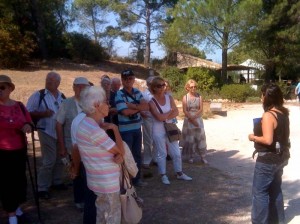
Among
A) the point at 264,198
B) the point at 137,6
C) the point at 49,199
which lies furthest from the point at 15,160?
the point at 137,6

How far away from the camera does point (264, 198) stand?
12.4 ft

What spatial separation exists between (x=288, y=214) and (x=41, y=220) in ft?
9.47

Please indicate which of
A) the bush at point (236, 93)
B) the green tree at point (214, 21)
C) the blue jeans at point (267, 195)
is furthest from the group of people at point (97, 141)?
the green tree at point (214, 21)

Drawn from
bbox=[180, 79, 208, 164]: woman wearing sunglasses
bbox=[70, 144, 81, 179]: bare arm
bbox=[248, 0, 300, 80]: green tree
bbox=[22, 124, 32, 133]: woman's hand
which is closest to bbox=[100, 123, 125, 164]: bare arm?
bbox=[70, 144, 81, 179]: bare arm

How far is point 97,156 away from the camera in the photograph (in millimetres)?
2916

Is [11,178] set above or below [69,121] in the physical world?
below

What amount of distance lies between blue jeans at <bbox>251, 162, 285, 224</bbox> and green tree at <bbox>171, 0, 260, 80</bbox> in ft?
60.8

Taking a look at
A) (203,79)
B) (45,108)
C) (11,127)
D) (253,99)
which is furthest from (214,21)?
(11,127)

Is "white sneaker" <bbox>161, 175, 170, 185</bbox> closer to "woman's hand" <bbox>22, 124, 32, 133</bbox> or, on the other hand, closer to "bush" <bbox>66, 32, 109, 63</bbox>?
A: "woman's hand" <bbox>22, 124, 32, 133</bbox>

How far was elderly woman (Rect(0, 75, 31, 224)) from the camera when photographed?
3.91 m

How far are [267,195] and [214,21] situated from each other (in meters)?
19.7

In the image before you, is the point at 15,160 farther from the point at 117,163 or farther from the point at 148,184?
the point at 148,184

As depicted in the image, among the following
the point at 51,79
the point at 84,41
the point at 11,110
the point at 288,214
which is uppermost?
the point at 84,41

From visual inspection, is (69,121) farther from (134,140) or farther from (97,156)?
(97,156)
